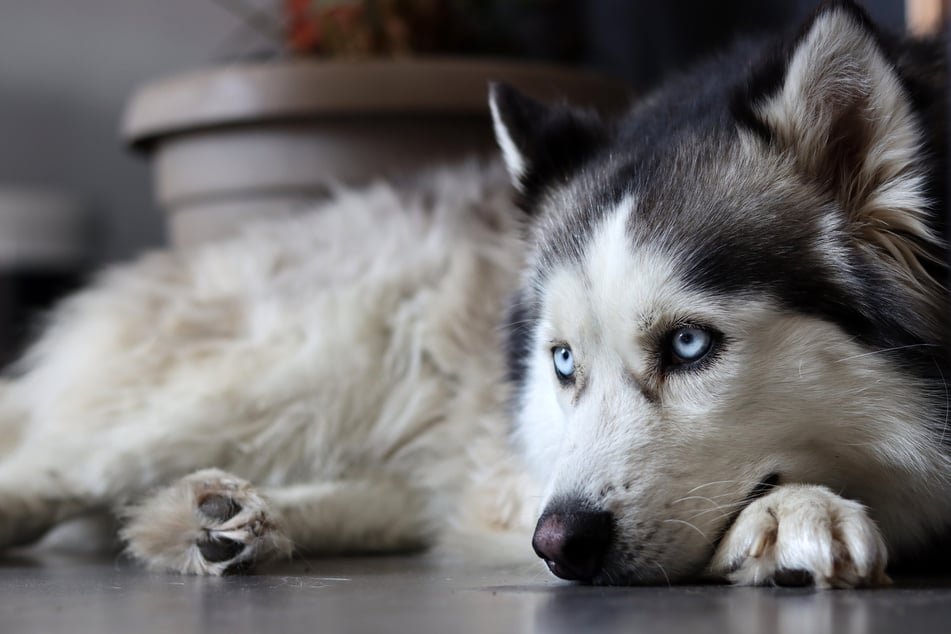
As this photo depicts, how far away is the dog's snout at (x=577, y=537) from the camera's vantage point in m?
1.84

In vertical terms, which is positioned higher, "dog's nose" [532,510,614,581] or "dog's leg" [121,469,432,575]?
"dog's leg" [121,469,432,575]

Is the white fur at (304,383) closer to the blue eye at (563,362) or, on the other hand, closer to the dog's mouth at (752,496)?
the blue eye at (563,362)

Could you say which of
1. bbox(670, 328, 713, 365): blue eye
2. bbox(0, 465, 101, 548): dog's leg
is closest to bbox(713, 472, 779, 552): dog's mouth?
bbox(670, 328, 713, 365): blue eye

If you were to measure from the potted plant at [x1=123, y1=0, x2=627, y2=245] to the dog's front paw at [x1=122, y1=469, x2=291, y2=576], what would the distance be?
79.5 inches

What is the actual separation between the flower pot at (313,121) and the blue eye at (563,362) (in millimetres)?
1902

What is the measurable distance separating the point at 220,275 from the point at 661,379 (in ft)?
5.18

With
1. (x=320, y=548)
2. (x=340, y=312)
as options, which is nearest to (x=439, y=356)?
(x=340, y=312)

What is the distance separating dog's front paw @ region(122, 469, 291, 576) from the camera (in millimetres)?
2223

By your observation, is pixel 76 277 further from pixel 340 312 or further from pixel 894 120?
pixel 894 120

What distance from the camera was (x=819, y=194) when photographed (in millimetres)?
1981

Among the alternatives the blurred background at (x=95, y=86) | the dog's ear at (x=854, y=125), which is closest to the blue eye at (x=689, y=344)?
the dog's ear at (x=854, y=125)

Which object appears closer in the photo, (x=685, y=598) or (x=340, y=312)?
(x=685, y=598)

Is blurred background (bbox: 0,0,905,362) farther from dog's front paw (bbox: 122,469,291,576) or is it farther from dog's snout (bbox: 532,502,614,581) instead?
dog's snout (bbox: 532,502,614,581)

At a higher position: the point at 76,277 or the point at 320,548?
the point at 76,277
